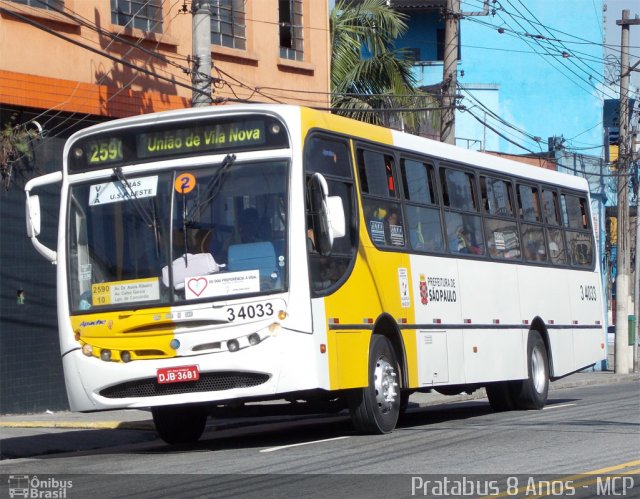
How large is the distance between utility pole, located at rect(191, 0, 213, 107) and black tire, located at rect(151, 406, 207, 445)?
4.99 metres

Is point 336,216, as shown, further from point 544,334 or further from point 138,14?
point 138,14

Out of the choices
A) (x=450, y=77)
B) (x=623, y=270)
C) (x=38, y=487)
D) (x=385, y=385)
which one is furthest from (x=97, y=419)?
(x=623, y=270)

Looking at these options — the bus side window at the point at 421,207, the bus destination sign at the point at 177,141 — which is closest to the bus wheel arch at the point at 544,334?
the bus side window at the point at 421,207

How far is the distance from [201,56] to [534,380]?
6.64 metres

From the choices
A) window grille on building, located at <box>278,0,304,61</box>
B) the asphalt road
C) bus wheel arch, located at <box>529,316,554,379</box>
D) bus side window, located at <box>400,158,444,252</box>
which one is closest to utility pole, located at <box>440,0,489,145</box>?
window grille on building, located at <box>278,0,304,61</box>

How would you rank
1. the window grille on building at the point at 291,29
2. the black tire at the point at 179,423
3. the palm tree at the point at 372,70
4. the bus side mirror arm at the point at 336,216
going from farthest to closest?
the palm tree at the point at 372,70
the window grille on building at the point at 291,29
the black tire at the point at 179,423
the bus side mirror arm at the point at 336,216

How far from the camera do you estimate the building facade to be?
58.6 ft

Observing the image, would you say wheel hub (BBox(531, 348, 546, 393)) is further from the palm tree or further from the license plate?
the palm tree

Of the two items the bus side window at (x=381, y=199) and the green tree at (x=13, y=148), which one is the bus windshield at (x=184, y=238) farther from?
the green tree at (x=13, y=148)

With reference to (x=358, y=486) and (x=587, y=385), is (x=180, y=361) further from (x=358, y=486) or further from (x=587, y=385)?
(x=587, y=385)

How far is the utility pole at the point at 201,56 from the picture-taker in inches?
665

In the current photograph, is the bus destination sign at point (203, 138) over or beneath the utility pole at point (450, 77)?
beneath

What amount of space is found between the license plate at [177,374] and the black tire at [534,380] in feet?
23.4

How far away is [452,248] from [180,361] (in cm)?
498
